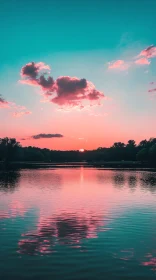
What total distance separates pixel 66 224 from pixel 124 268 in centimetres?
1123

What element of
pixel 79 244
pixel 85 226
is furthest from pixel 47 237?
pixel 85 226

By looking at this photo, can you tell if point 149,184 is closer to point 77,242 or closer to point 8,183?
point 8,183

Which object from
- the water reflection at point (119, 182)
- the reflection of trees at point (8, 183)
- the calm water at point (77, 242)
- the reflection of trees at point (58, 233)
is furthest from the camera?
the water reflection at point (119, 182)

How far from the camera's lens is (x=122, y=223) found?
27.4m

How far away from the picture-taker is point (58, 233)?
23609mm

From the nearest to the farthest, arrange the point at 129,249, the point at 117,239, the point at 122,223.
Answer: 1. the point at 129,249
2. the point at 117,239
3. the point at 122,223

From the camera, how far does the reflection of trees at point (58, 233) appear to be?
2002 cm

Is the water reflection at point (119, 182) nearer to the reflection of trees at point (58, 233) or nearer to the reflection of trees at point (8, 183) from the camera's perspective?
the reflection of trees at point (8, 183)

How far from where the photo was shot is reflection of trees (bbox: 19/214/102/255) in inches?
788

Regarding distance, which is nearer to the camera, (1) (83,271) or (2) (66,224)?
(1) (83,271)

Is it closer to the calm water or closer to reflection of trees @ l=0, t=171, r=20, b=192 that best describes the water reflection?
reflection of trees @ l=0, t=171, r=20, b=192

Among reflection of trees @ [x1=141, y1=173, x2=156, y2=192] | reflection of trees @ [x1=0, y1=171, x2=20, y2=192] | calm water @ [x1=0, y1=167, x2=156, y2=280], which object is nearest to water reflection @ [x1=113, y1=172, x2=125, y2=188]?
reflection of trees @ [x1=141, y1=173, x2=156, y2=192]

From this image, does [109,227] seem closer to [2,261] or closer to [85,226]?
[85,226]

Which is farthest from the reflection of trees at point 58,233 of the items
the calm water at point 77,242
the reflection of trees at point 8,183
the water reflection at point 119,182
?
the water reflection at point 119,182
